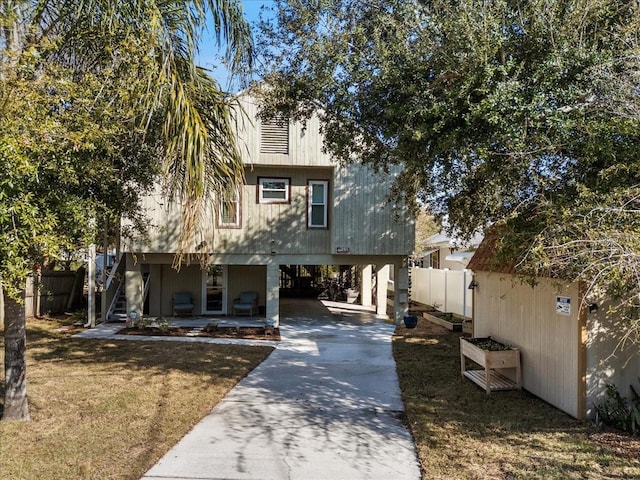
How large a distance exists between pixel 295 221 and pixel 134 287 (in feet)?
16.0

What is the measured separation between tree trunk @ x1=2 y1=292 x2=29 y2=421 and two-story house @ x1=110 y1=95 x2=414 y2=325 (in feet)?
26.1

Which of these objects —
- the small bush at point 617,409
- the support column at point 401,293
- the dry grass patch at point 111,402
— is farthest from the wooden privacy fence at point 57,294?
the small bush at point 617,409

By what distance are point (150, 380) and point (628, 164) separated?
6.96 m

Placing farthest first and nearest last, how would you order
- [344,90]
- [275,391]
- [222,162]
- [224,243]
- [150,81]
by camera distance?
1. [224,243]
2. [275,391]
3. [344,90]
4. [222,162]
5. [150,81]

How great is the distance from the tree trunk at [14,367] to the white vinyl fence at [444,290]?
1041 centimetres

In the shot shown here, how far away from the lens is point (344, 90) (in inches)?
254

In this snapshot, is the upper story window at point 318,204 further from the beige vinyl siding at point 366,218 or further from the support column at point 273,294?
the support column at point 273,294

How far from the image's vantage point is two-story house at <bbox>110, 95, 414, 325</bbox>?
44.3 ft

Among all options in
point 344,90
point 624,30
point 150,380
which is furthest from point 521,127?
point 150,380

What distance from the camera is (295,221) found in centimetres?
1401

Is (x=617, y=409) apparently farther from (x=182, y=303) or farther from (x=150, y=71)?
(x=182, y=303)

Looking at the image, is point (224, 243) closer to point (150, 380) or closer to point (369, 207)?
point (369, 207)

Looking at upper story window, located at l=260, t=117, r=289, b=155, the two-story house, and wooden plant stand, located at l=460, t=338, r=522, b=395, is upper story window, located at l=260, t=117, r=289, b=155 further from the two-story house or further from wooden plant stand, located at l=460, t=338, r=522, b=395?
wooden plant stand, located at l=460, t=338, r=522, b=395

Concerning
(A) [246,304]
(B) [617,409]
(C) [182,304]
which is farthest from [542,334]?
(C) [182,304]
